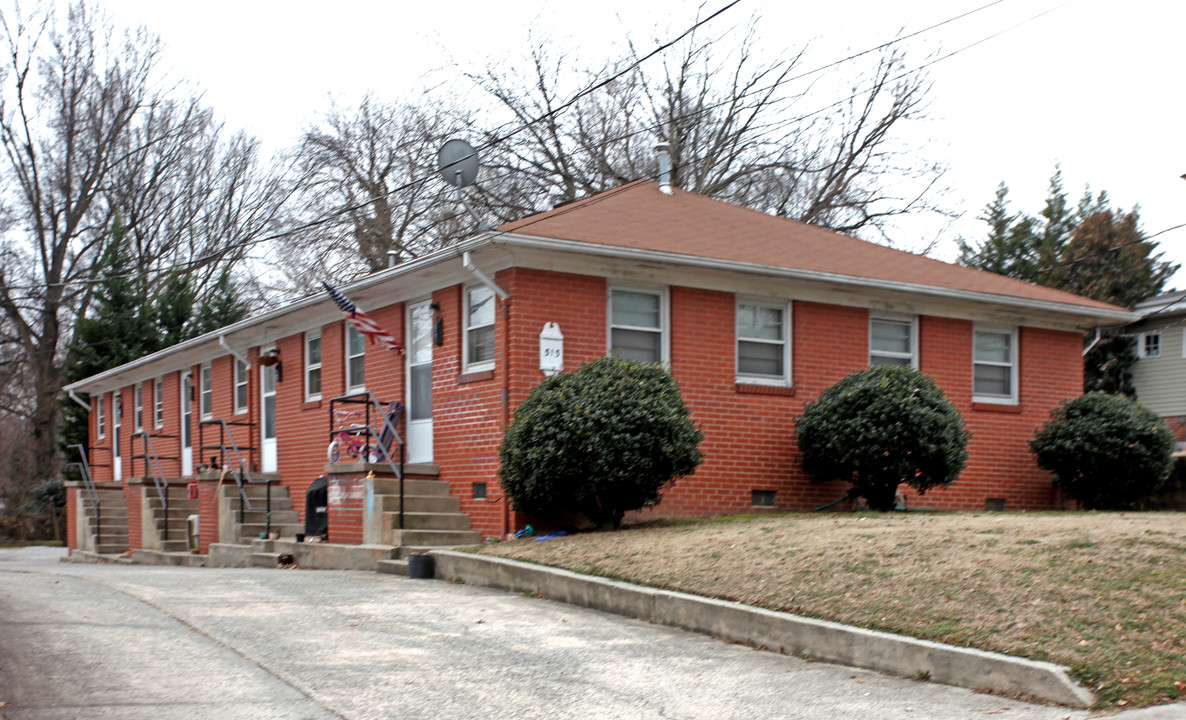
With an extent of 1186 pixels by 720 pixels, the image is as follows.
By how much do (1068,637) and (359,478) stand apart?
9.83 meters

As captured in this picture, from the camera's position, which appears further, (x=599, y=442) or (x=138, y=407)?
(x=138, y=407)

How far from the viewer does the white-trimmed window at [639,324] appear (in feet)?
49.0

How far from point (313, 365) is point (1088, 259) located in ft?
82.9

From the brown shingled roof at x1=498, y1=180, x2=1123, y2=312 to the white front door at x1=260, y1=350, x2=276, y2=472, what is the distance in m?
6.79

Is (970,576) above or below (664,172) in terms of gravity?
below

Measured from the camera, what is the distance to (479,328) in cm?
1504

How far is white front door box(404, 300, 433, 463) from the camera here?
1612 centimetres

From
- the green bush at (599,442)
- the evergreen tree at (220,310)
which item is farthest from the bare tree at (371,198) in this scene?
the green bush at (599,442)

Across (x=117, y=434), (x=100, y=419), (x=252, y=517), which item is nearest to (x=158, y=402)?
(x=117, y=434)

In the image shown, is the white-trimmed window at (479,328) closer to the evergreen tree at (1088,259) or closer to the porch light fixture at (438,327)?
the porch light fixture at (438,327)

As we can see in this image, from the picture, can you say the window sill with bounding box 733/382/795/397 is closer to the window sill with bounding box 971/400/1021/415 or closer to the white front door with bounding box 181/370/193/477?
the window sill with bounding box 971/400/1021/415

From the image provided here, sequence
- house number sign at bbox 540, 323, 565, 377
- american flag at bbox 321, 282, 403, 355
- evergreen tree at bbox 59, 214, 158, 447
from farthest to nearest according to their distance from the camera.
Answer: evergreen tree at bbox 59, 214, 158, 447
american flag at bbox 321, 282, 403, 355
house number sign at bbox 540, 323, 565, 377

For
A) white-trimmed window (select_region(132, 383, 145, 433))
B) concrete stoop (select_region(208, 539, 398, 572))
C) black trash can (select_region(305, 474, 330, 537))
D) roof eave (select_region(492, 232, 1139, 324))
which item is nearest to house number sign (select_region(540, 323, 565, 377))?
roof eave (select_region(492, 232, 1139, 324))

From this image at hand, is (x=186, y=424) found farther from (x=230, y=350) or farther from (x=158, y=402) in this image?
(x=230, y=350)
